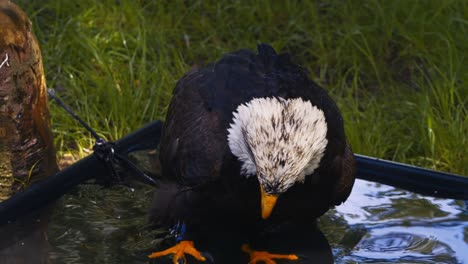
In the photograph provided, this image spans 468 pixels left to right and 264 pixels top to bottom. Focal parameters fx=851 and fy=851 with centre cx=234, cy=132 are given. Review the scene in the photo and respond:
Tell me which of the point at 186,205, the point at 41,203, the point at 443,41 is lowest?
the point at 41,203

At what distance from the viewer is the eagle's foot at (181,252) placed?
139 inches

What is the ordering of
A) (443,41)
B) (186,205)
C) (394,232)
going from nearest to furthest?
(186,205) < (394,232) < (443,41)

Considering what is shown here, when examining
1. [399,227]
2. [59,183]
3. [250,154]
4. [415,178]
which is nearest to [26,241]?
[59,183]

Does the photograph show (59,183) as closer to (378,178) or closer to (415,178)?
(378,178)

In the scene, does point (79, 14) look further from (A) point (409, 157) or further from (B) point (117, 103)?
(A) point (409, 157)

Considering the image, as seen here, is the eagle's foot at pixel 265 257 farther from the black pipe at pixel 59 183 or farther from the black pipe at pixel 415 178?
the black pipe at pixel 59 183

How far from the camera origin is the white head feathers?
2959 mm

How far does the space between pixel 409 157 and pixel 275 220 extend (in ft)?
6.13

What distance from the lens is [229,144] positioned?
321 centimetres

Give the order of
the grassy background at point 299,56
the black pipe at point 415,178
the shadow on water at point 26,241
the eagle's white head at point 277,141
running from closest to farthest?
the eagle's white head at point 277,141 → the shadow on water at point 26,241 → the black pipe at point 415,178 → the grassy background at point 299,56

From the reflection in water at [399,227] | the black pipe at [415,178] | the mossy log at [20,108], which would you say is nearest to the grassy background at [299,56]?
the black pipe at [415,178]

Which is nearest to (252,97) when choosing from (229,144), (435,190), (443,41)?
(229,144)

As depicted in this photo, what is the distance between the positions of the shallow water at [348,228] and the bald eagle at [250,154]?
0.20 metres

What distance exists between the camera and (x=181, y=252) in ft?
11.6
